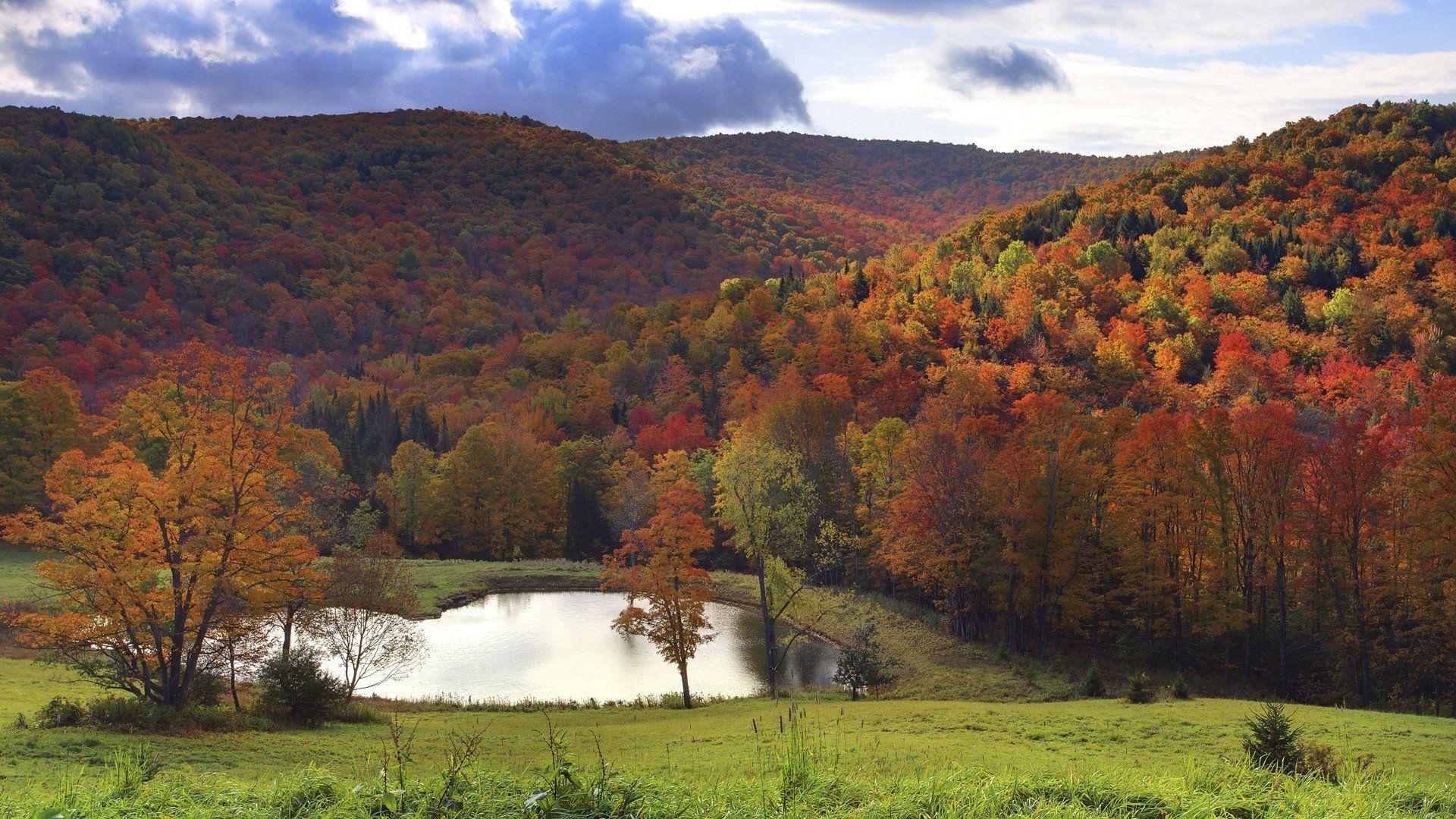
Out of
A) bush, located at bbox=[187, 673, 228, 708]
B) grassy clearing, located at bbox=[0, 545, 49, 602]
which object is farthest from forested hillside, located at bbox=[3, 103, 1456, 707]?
bush, located at bbox=[187, 673, 228, 708]

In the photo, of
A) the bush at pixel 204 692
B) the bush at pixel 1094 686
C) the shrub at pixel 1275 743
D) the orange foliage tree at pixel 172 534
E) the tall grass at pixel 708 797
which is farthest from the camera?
the bush at pixel 1094 686

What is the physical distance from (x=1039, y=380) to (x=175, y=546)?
65.2 meters

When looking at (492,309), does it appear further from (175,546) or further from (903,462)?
(175,546)

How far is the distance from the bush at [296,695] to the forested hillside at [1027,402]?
693 inches

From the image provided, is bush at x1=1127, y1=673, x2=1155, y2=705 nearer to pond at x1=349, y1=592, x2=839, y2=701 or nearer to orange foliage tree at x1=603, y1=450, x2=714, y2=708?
pond at x1=349, y1=592, x2=839, y2=701

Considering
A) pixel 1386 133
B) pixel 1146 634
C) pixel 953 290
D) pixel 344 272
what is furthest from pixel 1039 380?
pixel 344 272

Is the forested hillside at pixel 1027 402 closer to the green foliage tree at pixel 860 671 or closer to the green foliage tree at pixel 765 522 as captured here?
the green foliage tree at pixel 765 522

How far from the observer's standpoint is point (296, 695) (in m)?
21.9

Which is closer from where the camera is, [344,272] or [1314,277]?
[1314,277]

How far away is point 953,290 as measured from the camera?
96.1 m

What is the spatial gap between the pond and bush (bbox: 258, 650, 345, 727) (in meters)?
9.67

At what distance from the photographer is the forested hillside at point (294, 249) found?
365 ft

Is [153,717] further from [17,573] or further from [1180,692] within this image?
[17,573]

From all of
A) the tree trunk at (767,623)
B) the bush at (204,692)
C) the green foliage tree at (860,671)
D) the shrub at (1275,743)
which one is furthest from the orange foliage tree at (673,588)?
the shrub at (1275,743)
